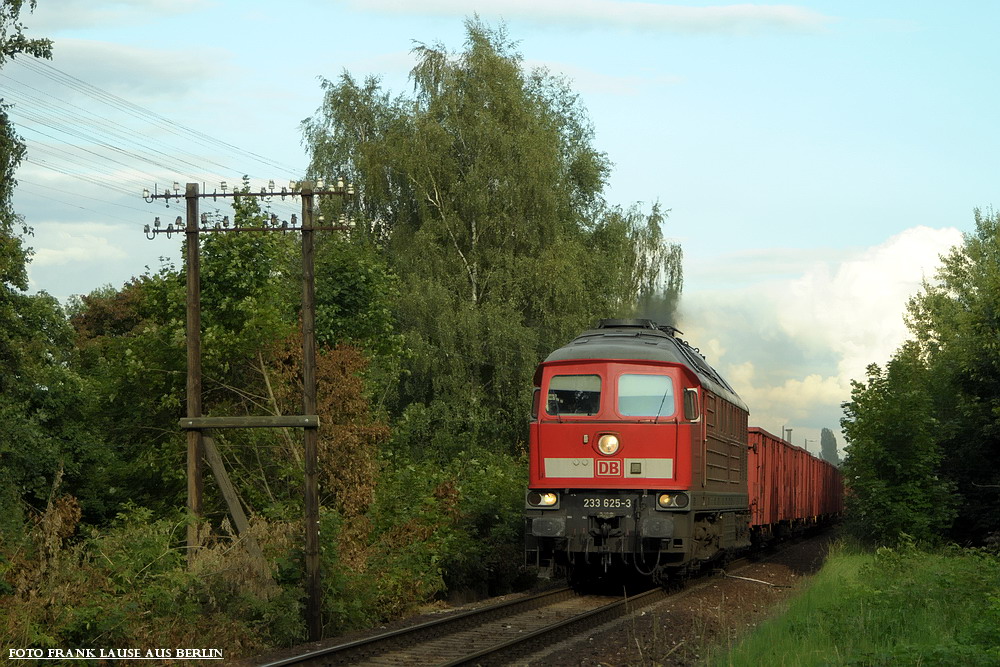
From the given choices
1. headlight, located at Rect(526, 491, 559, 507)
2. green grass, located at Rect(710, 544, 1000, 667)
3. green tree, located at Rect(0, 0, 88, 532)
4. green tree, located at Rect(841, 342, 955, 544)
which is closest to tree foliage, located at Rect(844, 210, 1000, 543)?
green tree, located at Rect(841, 342, 955, 544)

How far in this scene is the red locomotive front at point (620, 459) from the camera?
648 inches

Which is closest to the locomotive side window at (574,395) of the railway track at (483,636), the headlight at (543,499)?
the headlight at (543,499)

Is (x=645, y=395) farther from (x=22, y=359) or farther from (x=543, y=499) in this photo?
(x=22, y=359)

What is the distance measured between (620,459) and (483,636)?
4.15 metres

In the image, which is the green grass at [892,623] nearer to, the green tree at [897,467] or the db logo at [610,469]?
the db logo at [610,469]

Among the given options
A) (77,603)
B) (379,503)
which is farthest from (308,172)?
(77,603)

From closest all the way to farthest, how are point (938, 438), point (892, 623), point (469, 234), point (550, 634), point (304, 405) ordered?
point (892, 623) → point (550, 634) → point (304, 405) → point (938, 438) → point (469, 234)

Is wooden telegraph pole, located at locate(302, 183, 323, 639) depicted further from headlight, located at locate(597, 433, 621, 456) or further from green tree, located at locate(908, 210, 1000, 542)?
green tree, located at locate(908, 210, 1000, 542)

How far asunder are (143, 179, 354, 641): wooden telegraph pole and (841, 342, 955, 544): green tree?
40.6ft

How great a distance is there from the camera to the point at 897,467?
23.1m

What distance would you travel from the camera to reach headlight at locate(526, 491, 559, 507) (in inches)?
666

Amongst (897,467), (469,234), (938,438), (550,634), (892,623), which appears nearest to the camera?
(892,623)

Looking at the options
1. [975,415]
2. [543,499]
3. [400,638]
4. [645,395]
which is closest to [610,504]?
[543,499]

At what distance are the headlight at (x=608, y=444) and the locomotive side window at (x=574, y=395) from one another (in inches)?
16.4
